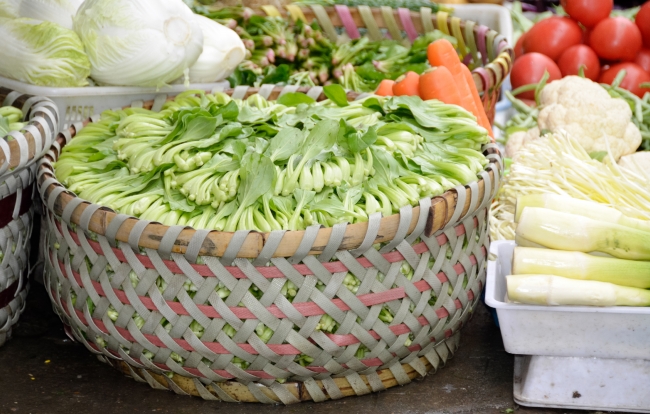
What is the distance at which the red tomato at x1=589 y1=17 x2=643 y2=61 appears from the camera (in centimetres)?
368

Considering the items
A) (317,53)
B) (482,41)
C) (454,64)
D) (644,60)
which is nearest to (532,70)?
(482,41)

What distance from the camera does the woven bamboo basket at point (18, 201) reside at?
6.06 ft

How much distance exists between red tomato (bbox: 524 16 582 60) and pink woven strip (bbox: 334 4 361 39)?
0.99 metres

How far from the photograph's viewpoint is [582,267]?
5.81 ft

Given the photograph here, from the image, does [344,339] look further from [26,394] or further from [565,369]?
[26,394]

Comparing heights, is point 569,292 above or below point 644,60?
above

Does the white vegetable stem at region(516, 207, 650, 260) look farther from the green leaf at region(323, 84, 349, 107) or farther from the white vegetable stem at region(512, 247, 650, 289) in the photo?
the green leaf at region(323, 84, 349, 107)

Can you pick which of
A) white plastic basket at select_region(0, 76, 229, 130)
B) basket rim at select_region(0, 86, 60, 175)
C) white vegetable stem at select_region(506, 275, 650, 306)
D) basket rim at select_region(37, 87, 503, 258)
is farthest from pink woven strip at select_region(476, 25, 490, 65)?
basket rim at select_region(0, 86, 60, 175)

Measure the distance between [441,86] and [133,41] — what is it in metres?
1.03

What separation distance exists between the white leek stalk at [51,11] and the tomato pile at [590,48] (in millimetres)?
2210

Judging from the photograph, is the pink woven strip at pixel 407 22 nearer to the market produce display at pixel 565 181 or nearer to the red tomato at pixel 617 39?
the red tomato at pixel 617 39

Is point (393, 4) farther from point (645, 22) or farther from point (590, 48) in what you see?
point (645, 22)

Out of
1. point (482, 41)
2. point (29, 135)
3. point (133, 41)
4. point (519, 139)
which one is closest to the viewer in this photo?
point (29, 135)

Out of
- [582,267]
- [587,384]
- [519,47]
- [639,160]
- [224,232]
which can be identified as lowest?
[519,47]
